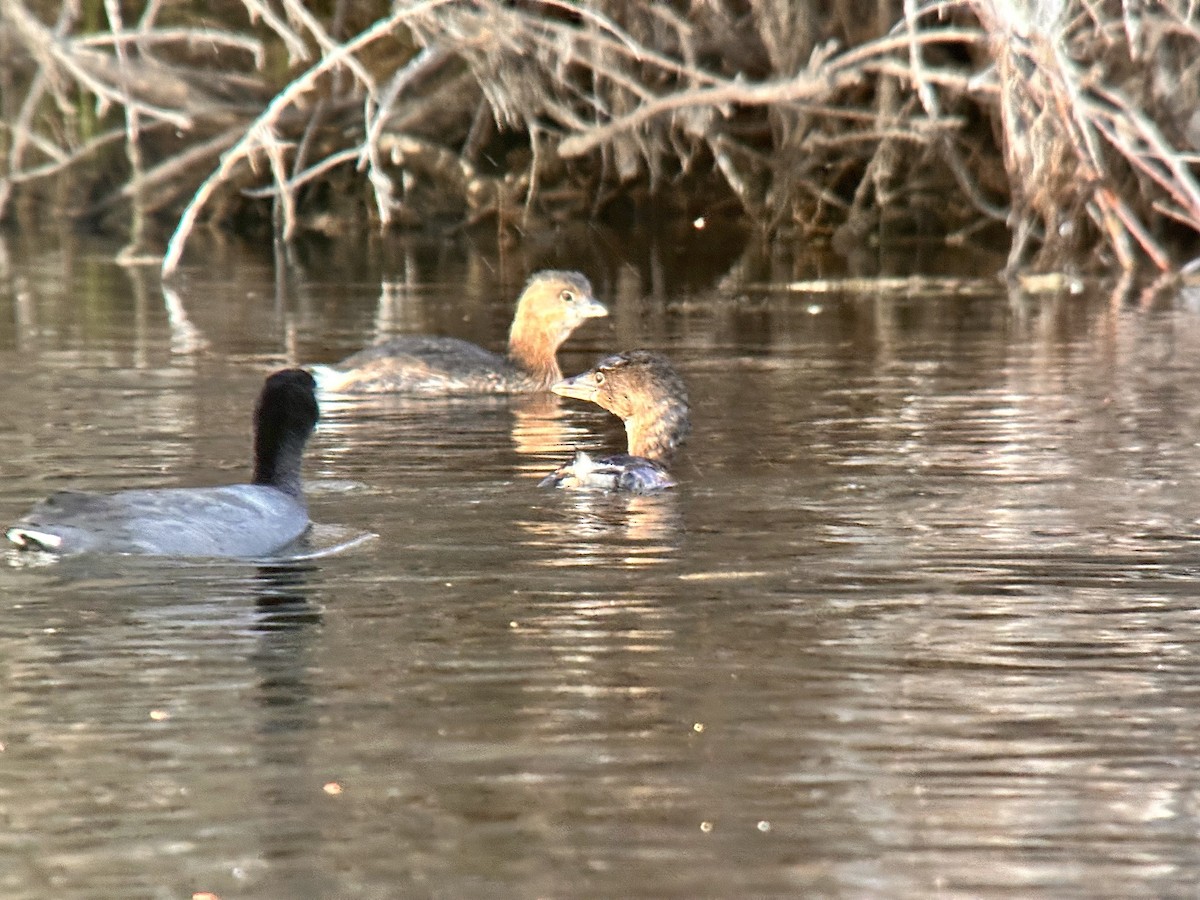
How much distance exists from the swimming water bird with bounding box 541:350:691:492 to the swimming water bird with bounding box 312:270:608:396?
8.35ft

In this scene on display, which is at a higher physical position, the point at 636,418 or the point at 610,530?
the point at 636,418

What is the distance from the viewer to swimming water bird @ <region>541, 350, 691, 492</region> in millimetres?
10133

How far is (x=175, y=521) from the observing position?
333 inches

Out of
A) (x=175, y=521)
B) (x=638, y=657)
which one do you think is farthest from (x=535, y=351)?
(x=638, y=657)

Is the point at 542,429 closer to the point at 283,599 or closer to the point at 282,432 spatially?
the point at 282,432

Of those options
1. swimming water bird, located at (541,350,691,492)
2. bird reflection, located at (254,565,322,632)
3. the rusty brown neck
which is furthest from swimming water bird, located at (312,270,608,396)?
bird reflection, located at (254,565,322,632)

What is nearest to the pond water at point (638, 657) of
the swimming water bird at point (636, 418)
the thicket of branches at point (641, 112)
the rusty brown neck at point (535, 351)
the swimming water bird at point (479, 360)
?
the swimming water bird at point (636, 418)

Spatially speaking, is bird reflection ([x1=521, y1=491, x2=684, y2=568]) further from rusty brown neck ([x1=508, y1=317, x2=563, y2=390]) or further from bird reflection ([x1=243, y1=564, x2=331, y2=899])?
rusty brown neck ([x1=508, y1=317, x2=563, y2=390])

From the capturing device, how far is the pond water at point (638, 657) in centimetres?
538

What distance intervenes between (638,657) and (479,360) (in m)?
7.29

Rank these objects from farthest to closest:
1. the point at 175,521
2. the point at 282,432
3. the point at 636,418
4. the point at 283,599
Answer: the point at 636,418 → the point at 282,432 → the point at 175,521 → the point at 283,599

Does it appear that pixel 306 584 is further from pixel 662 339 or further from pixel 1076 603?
pixel 662 339

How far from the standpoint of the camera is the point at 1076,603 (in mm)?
7836

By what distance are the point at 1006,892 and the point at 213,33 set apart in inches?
587
